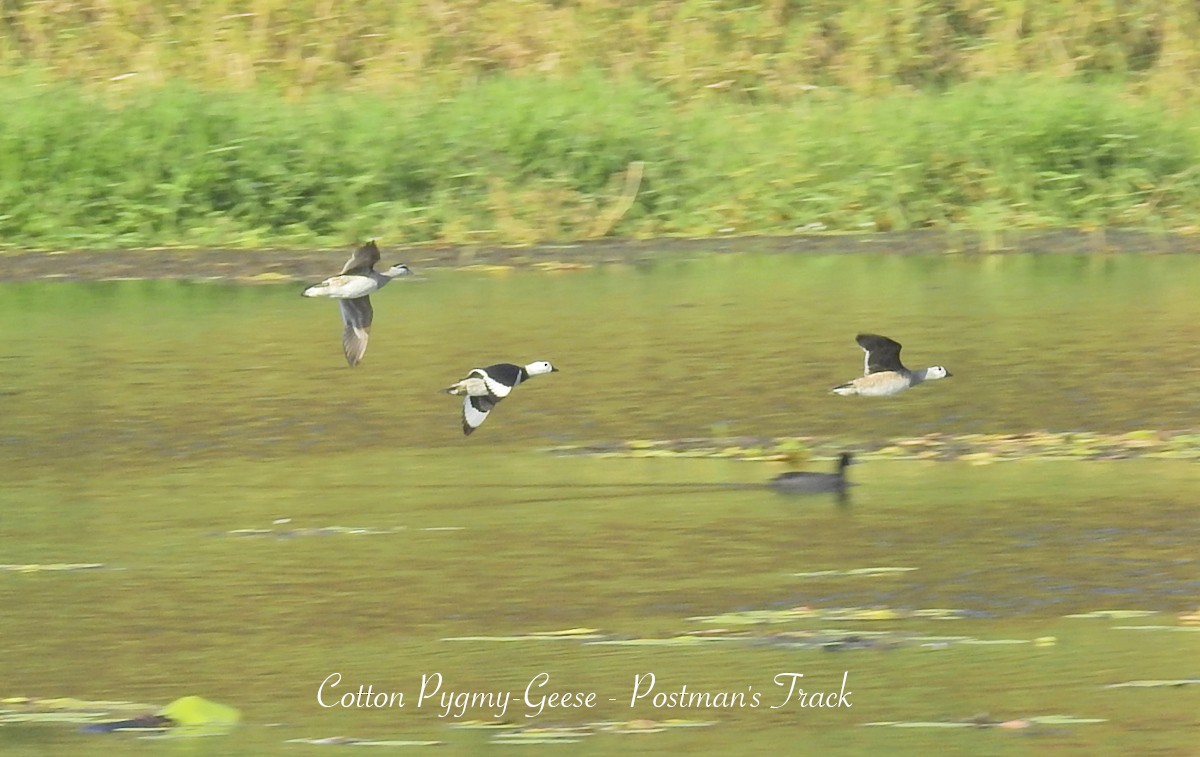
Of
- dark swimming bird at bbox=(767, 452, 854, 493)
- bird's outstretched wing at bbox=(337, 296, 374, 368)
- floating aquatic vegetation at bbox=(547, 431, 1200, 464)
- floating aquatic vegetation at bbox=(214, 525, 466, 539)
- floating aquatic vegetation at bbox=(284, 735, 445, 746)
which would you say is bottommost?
floating aquatic vegetation at bbox=(547, 431, 1200, 464)

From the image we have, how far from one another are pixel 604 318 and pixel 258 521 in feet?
14.7

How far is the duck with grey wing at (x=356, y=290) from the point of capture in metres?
8.02

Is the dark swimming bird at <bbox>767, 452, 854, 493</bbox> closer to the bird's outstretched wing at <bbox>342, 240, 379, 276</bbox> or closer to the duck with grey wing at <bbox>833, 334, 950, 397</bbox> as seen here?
the duck with grey wing at <bbox>833, 334, 950, 397</bbox>

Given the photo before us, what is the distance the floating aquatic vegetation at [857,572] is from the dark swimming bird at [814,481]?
1.14 metres

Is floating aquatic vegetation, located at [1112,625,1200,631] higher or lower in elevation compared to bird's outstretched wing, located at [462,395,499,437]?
higher

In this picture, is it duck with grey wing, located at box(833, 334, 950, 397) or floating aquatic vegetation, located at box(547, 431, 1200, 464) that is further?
floating aquatic vegetation, located at box(547, 431, 1200, 464)

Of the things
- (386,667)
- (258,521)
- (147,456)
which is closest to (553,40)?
(147,456)

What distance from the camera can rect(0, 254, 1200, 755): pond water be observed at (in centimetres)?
590

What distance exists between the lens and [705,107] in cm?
1667

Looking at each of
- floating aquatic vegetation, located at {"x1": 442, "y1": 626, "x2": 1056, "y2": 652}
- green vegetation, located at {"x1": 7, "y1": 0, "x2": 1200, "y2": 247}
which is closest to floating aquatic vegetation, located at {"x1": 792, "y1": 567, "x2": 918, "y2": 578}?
floating aquatic vegetation, located at {"x1": 442, "y1": 626, "x2": 1056, "y2": 652}

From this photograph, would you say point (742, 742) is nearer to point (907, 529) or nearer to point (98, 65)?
Answer: point (907, 529)

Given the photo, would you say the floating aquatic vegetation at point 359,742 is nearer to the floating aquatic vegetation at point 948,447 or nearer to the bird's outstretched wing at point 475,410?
the bird's outstretched wing at point 475,410

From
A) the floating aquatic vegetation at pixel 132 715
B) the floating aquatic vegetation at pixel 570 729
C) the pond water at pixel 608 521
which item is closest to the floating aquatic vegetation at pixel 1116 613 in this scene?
the pond water at pixel 608 521

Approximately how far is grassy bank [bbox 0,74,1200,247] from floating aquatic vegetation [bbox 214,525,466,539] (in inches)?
272
